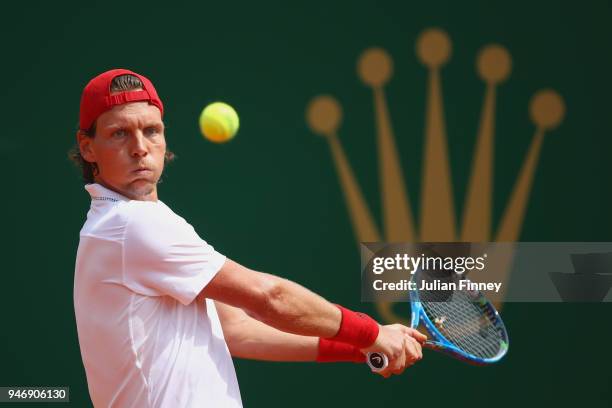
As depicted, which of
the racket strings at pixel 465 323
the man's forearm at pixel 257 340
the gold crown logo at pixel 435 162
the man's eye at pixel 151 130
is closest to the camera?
the man's eye at pixel 151 130

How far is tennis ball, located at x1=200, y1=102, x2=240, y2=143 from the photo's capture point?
4320 mm

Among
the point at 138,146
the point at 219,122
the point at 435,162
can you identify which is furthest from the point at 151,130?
the point at 435,162

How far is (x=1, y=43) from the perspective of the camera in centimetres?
472

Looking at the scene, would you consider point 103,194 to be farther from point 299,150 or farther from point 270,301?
point 299,150

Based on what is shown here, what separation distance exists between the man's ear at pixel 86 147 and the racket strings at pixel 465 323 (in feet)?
4.17

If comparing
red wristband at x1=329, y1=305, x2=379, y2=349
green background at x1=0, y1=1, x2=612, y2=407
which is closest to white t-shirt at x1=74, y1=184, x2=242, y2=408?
red wristband at x1=329, y1=305, x2=379, y2=349

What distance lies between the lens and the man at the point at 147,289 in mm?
2525

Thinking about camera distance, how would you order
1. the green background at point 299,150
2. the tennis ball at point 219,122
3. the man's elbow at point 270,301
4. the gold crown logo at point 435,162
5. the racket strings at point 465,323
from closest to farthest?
the man's elbow at point 270,301
the racket strings at point 465,323
the tennis ball at point 219,122
the green background at point 299,150
the gold crown logo at point 435,162

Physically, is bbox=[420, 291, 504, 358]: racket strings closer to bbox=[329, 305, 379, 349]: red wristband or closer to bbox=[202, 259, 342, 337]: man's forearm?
bbox=[329, 305, 379, 349]: red wristband

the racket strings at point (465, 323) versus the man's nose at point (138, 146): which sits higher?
the man's nose at point (138, 146)

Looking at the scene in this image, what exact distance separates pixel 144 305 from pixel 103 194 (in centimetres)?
33

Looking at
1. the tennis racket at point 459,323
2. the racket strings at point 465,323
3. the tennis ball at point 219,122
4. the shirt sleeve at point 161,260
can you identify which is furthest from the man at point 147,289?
the tennis ball at point 219,122

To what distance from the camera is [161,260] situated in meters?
2.51

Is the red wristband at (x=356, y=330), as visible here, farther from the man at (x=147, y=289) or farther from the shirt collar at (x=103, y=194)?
the shirt collar at (x=103, y=194)
